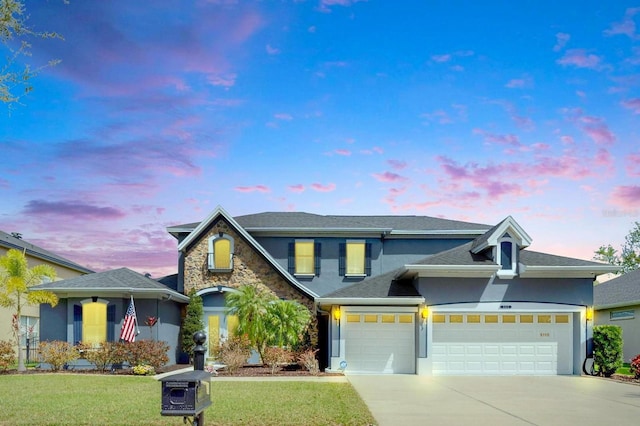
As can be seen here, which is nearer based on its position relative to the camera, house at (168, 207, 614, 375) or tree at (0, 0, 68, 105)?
tree at (0, 0, 68, 105)

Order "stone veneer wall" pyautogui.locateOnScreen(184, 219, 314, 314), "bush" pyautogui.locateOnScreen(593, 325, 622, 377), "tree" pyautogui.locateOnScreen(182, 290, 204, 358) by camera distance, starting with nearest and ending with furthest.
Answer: "bush" pyautogui.locateOnScreen(593, 325, 622, 377)
"tree" pyautogui.locateOnScreen(182, 290, 204, 358)
"stone veneer wall" pyautogui.locateOnScreen(184, 219, 314, 314)

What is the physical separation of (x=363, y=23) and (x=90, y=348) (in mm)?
14717

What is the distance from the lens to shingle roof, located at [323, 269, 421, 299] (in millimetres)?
23266

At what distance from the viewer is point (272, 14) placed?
1988 centimetres

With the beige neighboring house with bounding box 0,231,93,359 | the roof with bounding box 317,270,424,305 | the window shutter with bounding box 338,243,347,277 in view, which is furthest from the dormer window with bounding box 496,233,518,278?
the beige neighboring house with bounding box 0,231,93,359

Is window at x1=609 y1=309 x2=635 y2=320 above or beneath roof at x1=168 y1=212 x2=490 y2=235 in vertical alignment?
beneath

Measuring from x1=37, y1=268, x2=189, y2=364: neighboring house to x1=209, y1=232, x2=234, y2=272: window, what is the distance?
105 inches

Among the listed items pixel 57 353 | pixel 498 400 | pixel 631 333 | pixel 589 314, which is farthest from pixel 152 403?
pixel 631 333

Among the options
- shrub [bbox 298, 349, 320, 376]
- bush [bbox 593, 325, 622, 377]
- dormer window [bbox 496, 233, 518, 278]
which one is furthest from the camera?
dormer window [bbox 496, 233, 518, 278]

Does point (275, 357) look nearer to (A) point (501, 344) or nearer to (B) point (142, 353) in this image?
(B) point (142, 353)

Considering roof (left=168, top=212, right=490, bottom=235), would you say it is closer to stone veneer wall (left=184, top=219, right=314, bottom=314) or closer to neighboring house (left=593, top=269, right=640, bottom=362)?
stone veneer wall (left=184, top=219, right=314, bottom=314)

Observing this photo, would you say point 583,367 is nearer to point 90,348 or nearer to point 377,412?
point 377,412

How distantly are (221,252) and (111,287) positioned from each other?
192 inches

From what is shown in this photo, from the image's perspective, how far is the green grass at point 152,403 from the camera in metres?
12.2
